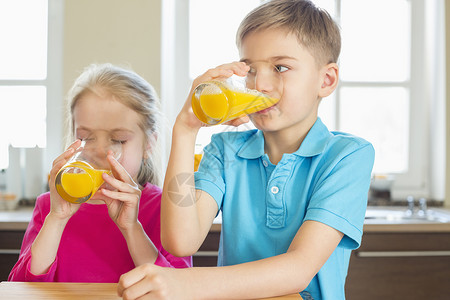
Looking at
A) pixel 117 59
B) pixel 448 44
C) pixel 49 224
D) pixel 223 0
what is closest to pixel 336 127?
pixel 448 44

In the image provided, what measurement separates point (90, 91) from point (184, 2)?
1559 mm

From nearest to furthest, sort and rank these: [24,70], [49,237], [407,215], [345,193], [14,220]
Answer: [345,193] < [49,237] < [14,220] < [407,215] < [24,70]

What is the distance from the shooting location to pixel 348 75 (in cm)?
260

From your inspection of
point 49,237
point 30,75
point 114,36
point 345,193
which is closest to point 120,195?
point 49,237

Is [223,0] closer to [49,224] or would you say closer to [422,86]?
[422,86]

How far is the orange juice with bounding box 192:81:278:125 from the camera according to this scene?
0.71m

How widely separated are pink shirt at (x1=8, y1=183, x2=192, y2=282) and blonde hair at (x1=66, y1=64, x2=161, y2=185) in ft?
0.30

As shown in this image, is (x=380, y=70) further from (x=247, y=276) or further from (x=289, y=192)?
(x=247, y=276)

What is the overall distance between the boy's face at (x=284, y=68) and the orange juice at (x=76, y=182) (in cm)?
31

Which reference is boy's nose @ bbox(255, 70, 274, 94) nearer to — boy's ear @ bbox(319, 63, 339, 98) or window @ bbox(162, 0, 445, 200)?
boy's ear @ bbox(319, 63, 339, 98)

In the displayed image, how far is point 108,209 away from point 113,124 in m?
0.23

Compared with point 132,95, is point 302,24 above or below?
above

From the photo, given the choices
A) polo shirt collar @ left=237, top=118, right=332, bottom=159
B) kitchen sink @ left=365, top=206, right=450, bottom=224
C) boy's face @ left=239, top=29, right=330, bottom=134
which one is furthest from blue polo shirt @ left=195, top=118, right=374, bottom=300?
kitchen sink @ left=365, top=206, right=450, bottom=224

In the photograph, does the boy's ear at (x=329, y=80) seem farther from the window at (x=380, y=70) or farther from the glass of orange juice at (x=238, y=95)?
the window at (x=380, y=70)
